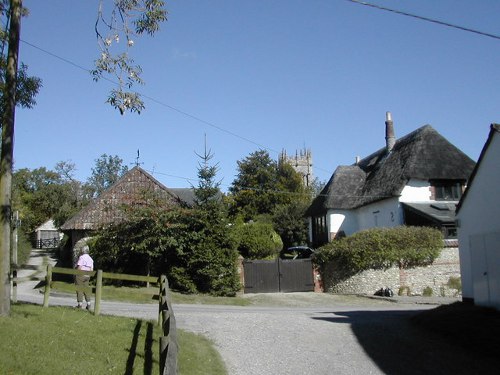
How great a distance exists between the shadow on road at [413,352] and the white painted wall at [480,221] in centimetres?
292

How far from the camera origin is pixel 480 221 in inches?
622

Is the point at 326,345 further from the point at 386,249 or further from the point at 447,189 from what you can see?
the point at 447,189

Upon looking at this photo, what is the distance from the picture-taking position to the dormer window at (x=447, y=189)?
116ft

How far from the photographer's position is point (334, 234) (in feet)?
136

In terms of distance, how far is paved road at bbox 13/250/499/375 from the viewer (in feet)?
32.6

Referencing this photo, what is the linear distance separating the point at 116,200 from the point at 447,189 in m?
21.4

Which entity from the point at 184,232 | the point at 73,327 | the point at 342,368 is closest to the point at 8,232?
the point at 73,327

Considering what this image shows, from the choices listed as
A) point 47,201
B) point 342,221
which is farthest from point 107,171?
point 342,221

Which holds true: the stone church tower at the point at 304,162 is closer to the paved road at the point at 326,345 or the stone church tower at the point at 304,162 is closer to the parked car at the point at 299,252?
the parked car at the point at 299,252

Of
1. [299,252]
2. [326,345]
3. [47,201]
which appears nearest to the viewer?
[326,345]

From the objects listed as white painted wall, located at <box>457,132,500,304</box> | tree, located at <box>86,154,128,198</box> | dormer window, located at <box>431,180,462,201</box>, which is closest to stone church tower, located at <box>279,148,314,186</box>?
tree, located at <box>86,154,128,198</box>

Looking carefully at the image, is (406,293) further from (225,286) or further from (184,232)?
(184,232)

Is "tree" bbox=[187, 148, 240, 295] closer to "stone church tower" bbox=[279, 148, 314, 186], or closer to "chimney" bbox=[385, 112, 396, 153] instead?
"chimney" bbox=[385, 112, 396, 153]

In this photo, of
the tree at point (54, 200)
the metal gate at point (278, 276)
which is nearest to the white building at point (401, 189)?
the metal gate at point (278, 276)
